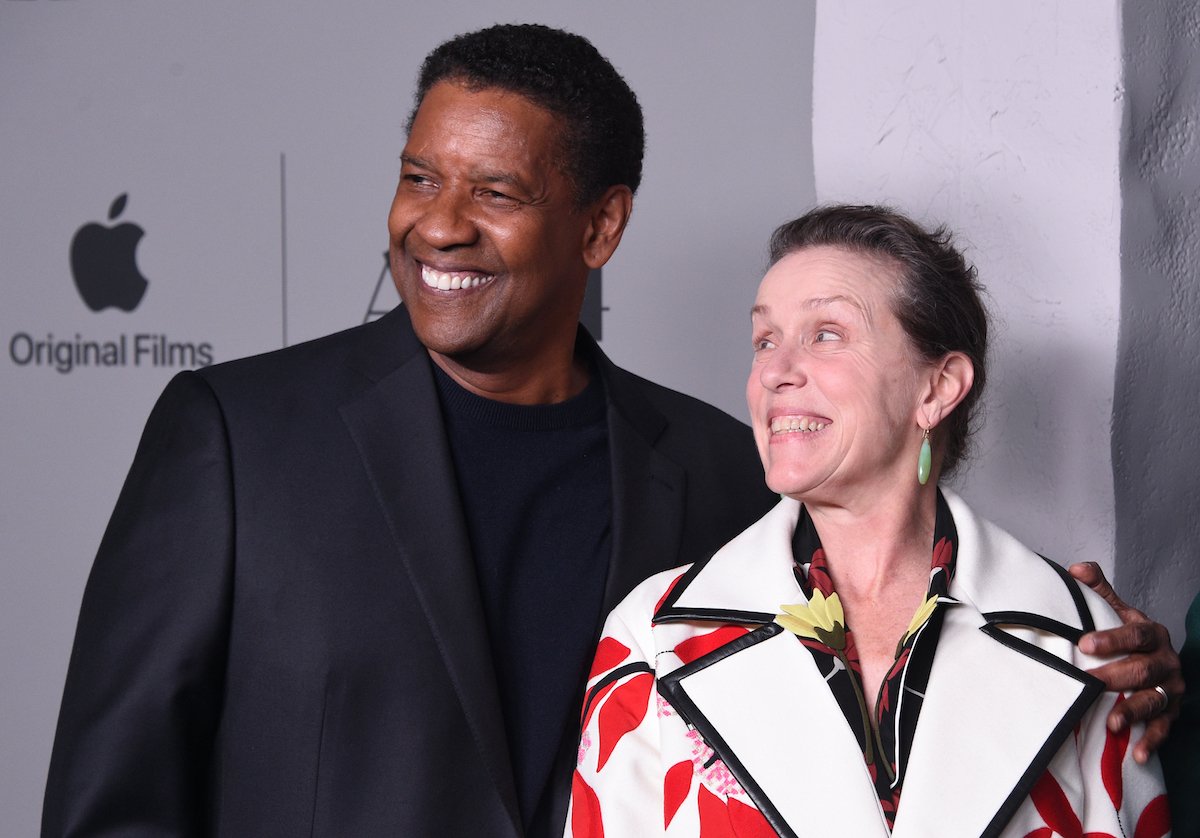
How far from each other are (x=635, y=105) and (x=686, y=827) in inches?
43.5

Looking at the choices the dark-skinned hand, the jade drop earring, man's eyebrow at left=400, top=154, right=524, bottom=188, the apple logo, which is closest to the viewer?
the dark-skinned hand

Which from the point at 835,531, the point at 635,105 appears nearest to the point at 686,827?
the point at 835,531

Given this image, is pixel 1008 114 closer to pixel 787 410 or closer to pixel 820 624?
pixel 787 410

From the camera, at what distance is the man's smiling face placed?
1751mm

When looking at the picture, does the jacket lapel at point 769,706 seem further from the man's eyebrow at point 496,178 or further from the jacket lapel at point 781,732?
the man's eyebrow at point 496,178

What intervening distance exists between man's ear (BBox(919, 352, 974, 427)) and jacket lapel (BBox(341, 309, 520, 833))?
63 cm

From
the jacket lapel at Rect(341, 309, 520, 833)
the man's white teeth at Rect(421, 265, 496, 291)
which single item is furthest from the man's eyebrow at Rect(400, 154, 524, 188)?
the jacket lapel at Rect(341, 309, 520, 833)

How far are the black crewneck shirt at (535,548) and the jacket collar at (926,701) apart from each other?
180 millimetres

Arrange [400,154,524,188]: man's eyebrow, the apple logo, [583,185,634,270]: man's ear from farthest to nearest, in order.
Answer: the apple logo → [583,185,634,270]: man's ear → [400,154,524,188]: man's eyebrow

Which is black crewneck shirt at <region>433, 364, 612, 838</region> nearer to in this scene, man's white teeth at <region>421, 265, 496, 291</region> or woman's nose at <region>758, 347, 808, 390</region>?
man's white teeth at <region>421, 265, 496, 291</region>

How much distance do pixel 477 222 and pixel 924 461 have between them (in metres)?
0.68

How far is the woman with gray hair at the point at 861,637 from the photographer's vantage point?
4.85 feet

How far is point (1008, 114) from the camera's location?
7.47 feet

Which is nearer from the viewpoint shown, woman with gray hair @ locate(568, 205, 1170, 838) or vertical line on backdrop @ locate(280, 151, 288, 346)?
woman with gray hair @ locate(568, 205, 1170, 838)
